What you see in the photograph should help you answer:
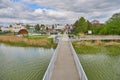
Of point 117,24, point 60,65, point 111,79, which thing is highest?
point 117,24

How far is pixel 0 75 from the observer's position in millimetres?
12867

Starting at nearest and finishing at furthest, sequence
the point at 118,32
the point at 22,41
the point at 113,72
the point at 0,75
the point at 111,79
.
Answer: the point at 111,79 < the point at 0,75 < the point at 113,72 < the point at 22,41 < the point at 118,32

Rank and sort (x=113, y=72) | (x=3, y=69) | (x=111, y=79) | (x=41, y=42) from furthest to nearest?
1. (x=41, y=42)
2. (x=3, y=69)
3. (x=113, y=72)
4. (x=111, y=79)

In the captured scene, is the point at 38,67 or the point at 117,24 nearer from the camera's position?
the point at 38,67

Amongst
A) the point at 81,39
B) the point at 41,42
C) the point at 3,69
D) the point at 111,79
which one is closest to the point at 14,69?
the point at 3,69

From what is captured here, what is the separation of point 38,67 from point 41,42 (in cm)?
1741

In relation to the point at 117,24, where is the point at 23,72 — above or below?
below

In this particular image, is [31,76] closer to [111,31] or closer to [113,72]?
[113,72]

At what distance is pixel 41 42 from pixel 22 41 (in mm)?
5280

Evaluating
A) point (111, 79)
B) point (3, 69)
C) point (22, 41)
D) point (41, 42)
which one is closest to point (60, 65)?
point (111, 79)

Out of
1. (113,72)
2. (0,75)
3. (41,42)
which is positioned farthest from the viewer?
(41,42)

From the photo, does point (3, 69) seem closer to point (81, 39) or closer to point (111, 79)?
point (111, 79)

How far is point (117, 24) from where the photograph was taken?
42.7 meters

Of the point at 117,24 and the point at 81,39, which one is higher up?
the point at 117,24
